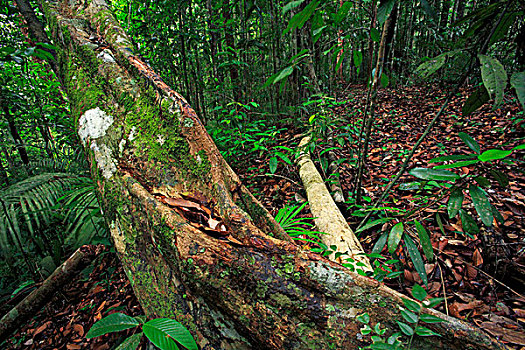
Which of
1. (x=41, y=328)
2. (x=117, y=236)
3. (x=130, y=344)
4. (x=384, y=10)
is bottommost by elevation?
(x=41, y=328)

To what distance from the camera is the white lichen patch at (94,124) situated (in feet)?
4.48

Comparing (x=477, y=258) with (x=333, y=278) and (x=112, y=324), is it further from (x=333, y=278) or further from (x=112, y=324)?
(x=112, y=324)

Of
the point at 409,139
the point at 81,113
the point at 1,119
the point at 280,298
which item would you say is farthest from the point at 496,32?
the point at 1,119

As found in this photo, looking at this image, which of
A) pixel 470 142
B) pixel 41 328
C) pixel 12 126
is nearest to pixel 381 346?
pixel 470 142

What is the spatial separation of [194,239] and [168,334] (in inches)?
12.8

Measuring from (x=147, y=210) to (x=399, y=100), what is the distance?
23.5ft

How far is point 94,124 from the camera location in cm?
138

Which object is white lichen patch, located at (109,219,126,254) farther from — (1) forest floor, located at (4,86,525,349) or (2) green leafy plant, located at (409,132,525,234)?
(2) green leafy plant, located at (409,132,525,234)

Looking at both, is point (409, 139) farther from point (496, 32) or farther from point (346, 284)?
point (346, 284)

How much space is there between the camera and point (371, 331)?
0.78 meters

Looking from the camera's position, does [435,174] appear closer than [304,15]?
Yes

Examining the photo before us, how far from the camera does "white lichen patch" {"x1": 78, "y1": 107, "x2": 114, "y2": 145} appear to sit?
1364mm

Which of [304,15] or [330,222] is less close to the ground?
[304,15]

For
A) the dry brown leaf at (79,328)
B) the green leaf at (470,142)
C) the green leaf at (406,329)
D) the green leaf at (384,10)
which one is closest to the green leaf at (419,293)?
the green leaf at (406,329)
